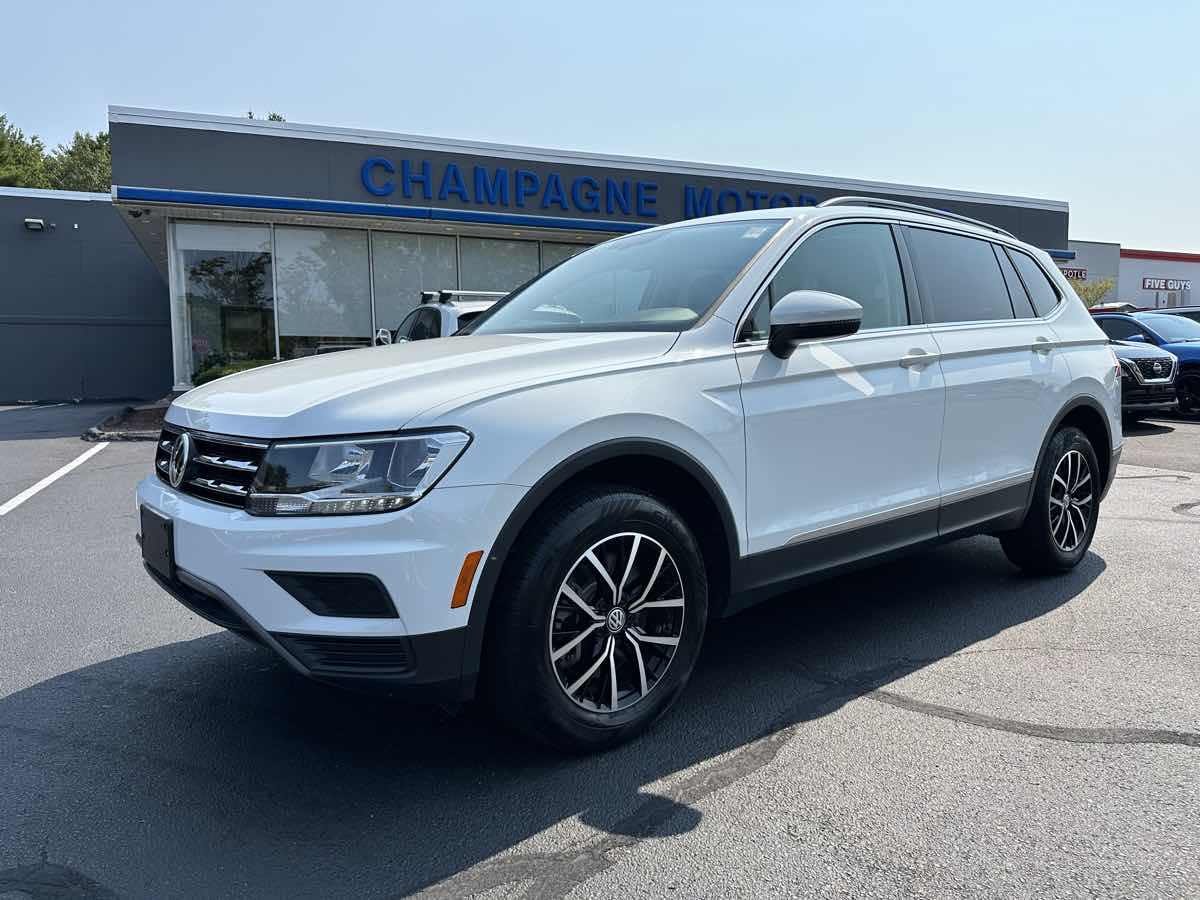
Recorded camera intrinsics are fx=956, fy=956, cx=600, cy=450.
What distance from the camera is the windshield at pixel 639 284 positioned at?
3.55 metres

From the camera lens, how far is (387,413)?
2.62 metres

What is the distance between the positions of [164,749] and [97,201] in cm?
2592

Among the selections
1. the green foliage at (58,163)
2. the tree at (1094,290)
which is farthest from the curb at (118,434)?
the green foliage at (58,163)

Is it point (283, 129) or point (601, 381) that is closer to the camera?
point (601, 381)

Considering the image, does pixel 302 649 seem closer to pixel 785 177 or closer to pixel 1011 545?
pixel 1011 545

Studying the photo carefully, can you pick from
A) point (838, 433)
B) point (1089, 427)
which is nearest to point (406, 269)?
point (1089, 427)

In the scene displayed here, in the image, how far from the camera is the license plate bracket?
9.65 ft

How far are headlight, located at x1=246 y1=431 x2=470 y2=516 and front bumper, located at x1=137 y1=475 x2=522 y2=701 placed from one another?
0.04 m

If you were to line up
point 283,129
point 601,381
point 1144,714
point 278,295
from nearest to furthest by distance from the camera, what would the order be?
Answer: point 601,381 < point 1144,714 < point 283,129 < point 278,295

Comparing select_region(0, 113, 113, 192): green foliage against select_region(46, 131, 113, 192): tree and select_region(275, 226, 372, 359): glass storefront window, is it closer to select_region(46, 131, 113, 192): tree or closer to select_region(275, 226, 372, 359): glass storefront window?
select_region(46, 131, 113, 192): tree

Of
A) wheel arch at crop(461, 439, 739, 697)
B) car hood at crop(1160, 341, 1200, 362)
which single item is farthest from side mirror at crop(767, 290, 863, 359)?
car hood at crop(1160, 341, 1200, 362)

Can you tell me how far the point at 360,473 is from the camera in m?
2.58

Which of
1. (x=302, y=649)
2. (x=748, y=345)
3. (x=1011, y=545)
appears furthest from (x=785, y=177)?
(x=302, y=649)

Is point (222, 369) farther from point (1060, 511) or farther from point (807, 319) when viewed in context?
point (807, 319)
